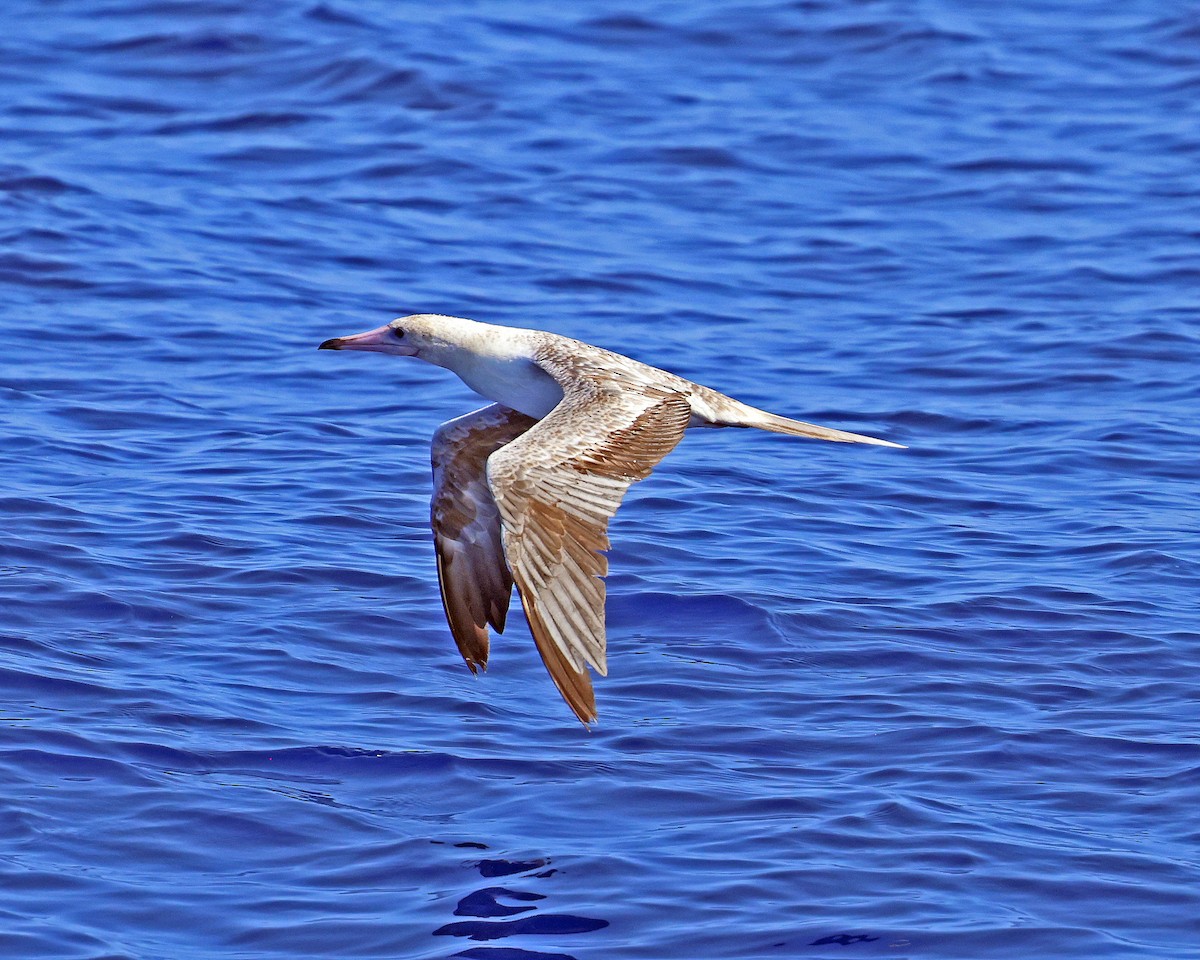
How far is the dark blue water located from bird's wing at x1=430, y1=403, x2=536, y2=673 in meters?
0.28

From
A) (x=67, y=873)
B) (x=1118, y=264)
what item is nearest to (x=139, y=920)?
(x=67, y=873)

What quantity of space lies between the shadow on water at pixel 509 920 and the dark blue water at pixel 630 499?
0.06 ft

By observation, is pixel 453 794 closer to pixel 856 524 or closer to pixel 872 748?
pixel 872 748

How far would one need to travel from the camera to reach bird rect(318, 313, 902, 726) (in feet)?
18.5

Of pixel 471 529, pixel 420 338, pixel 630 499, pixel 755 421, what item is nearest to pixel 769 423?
pixel 755 421

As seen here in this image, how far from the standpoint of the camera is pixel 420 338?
7.28 meters

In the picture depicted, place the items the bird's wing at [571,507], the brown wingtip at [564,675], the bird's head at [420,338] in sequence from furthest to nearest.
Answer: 1. the bird's head at [420,338]
2. the bird's wing at [571,507]
3. the brown wingtip at [564,675]

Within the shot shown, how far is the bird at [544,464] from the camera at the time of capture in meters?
5.65

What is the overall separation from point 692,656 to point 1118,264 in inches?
260

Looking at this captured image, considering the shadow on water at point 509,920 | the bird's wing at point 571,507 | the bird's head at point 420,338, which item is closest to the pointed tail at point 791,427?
the bird's wing at point 571,507

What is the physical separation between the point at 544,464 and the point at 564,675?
2.58 feet

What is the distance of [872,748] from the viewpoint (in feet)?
21.6

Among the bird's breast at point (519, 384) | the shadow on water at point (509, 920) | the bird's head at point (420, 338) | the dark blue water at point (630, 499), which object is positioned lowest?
the shadow on water at point (509, 920)

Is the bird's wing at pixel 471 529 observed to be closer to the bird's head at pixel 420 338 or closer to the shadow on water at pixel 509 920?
the bird's head at pixel 420 338
